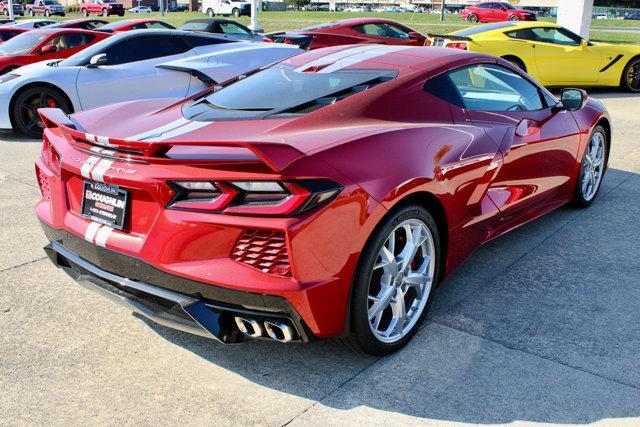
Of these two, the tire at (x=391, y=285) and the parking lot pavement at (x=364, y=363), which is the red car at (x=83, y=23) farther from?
the tire at (x=391, y=285)

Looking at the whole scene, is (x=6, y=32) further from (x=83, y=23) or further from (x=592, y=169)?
(x=592, y=169)

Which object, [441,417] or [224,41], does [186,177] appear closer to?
[441,417]

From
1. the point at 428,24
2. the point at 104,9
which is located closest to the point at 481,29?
the point at 428,24

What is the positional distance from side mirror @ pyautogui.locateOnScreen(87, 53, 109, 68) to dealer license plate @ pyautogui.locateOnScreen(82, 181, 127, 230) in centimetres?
611

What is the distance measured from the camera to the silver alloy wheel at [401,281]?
3.09 meters

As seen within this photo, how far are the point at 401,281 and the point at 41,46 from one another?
10.6 meters

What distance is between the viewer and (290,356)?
322cm

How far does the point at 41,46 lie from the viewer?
11.7 metres

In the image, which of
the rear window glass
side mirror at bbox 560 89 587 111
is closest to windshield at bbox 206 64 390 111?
side mirror at bbox 560 89 587 111

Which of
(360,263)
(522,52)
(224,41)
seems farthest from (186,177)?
(522,52)

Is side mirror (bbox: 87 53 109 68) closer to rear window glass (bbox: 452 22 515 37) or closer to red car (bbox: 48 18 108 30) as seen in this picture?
rear window glass (bbox: 452 22 515 37)

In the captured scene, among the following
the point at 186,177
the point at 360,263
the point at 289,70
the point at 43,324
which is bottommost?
the point at 43,324

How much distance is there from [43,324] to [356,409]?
5.91ft

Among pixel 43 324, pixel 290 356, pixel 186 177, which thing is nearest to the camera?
pixel 186 177
